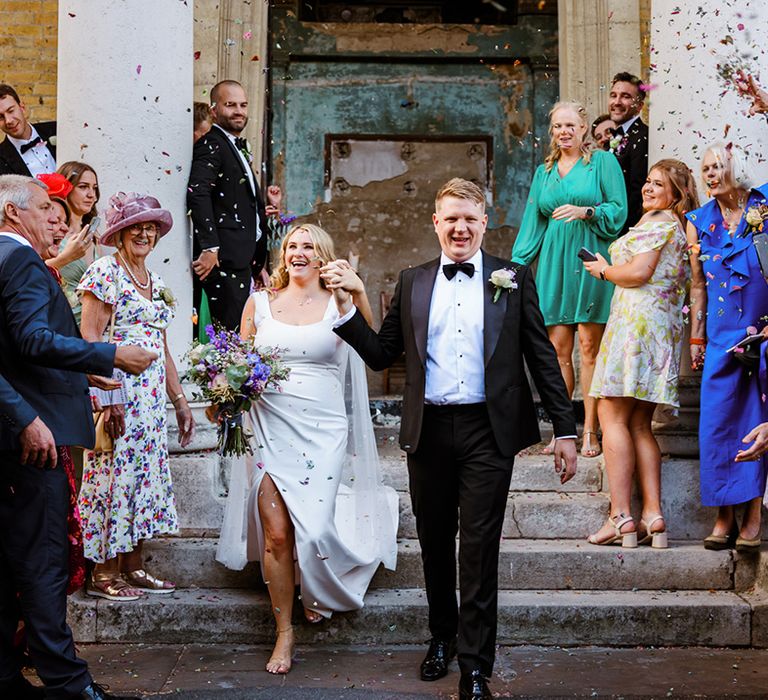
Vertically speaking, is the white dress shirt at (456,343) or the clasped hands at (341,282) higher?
the clasped hands at (341,282)

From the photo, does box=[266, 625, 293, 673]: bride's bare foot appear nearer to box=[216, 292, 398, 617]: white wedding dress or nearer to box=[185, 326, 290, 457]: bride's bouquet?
box=[216, 292, 398, 617]: white wedding dress

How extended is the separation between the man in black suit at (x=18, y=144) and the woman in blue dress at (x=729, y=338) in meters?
4.06

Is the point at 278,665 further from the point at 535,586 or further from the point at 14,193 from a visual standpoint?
the point at 14,193

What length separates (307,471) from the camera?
5.64 metres

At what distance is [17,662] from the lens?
4770mm

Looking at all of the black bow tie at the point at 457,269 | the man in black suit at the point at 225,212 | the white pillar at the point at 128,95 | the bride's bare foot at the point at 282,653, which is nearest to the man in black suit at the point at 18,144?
the white pillar at the point at 128,95

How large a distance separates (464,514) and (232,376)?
124 cm

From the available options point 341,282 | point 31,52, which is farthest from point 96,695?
point 31,52

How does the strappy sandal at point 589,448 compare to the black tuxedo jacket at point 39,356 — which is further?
the strappy sandal at point 589,448

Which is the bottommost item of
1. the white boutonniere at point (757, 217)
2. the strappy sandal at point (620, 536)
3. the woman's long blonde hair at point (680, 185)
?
the strappy sandal at point (620, 536)

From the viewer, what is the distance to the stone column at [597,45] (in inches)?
365

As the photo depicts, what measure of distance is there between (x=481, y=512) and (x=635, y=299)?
2042mm

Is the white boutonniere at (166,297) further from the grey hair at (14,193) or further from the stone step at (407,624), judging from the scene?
the stone step at (407,624)

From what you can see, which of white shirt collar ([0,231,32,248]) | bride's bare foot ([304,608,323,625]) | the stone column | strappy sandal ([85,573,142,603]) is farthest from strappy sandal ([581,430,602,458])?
white shirt collar ([0,231,32,248])
